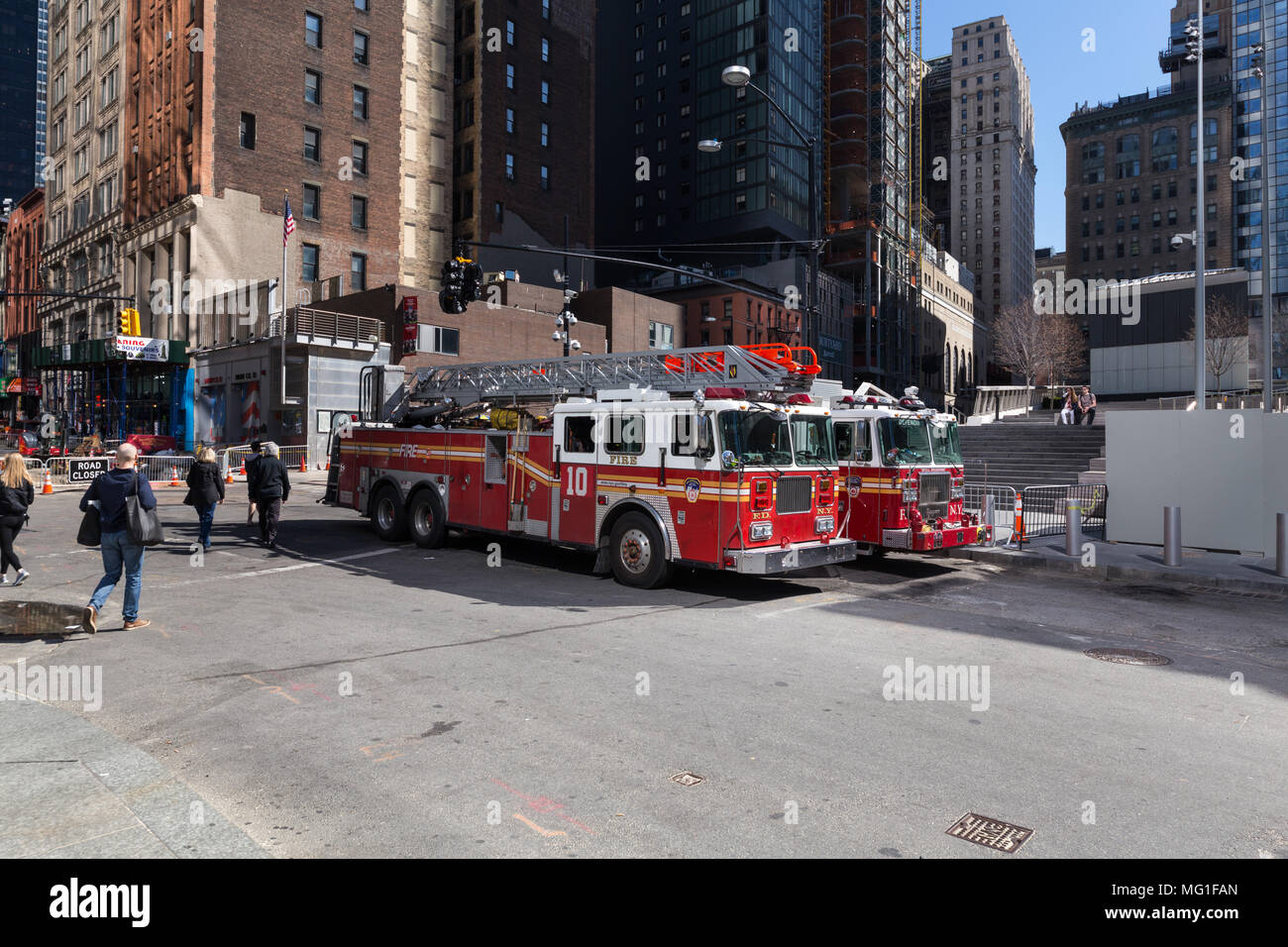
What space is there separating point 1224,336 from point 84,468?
54686 mm

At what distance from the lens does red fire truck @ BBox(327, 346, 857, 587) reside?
36.4ft

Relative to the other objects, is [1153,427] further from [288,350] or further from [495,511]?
[288,350]

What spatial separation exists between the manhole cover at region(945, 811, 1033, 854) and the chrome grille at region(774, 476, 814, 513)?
7013 mm

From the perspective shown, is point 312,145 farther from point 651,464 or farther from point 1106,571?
point 1106,571

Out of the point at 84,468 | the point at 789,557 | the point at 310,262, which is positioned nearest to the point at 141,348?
the point at 310,262

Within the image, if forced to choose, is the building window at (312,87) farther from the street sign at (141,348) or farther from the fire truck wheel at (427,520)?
the fire truck wheel at (427,520)

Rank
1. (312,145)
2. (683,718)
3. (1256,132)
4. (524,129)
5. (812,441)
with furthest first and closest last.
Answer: (1256,132)
(524,129)
(312,145)
(812,441)
(683,718)

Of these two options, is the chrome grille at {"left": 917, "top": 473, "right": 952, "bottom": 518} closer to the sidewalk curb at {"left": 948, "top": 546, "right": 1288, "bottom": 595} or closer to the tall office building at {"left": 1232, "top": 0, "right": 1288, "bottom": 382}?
the sidewalk curb at {"left": 948, "top": 546, "right": 1288, "bottom": 595}

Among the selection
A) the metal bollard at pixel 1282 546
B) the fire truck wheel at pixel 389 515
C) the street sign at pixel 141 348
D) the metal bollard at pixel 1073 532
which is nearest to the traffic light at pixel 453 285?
the fire truck wheel at pixel 389 515

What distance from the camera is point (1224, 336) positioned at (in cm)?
4628

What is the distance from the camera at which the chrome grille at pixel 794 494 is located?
11.4 meters

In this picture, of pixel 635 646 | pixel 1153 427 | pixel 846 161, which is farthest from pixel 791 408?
pixel 846 161

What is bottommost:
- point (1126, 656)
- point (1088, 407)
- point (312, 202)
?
point (1126, 656)
